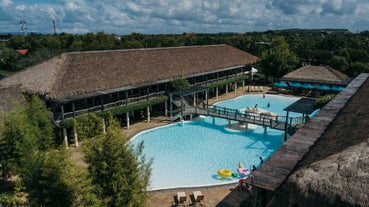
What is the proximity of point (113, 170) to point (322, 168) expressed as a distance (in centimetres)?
661

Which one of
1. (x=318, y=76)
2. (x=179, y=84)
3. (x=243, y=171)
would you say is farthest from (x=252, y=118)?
(x=318, y=76)

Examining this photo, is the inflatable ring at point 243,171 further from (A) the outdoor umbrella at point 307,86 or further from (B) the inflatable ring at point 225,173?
(A) the outdoor umbrella at point 307,86

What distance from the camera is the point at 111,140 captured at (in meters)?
9.80

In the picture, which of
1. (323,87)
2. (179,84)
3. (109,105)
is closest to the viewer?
(109,105)

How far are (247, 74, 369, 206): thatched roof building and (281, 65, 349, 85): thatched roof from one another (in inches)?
1034

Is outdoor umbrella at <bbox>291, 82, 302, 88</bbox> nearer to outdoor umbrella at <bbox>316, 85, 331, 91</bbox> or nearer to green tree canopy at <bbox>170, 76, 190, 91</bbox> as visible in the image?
outdoor umbrella at <bbox>316, 85, 331, 91</bbox>

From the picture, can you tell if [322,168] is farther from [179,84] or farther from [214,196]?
[179,84]

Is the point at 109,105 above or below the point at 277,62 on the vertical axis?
below

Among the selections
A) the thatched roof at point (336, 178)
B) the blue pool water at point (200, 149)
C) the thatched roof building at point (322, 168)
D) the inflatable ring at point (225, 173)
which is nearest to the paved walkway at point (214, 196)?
the blue pool water at point (200, 149)

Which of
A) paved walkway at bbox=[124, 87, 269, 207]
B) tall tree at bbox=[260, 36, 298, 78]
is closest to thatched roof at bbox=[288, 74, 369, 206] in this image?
paved walkway at bbox=[124, 87, 269, 207]

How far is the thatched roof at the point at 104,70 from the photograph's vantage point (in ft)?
77.7

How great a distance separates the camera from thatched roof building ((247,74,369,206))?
7383 millimetres

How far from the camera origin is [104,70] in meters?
27.4

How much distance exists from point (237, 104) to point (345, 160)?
29.9 m
